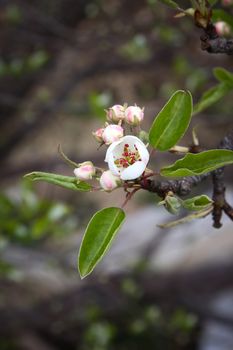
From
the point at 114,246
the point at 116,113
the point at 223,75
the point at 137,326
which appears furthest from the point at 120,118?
the point at 114,246

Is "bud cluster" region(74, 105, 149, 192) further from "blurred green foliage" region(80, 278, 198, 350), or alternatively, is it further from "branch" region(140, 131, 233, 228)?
"blurred green foliage" region(80, 278, 198, 350)

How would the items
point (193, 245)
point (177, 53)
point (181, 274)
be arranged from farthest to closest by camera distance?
point (193, 245) → point (181, 274) → point (177, 53)

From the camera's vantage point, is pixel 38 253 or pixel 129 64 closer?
pixel 38 253

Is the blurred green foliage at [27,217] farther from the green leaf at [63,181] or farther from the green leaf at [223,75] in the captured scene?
the green leaf at [63,181]

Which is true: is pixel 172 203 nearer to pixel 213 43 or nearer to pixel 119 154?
pixel 119 154

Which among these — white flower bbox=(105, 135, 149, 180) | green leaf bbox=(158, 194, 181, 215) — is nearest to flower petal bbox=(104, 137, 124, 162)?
white flower bbox=(105, 135, 149, 180)

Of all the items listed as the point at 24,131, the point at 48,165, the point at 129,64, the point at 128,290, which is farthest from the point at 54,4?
the point at 128,290

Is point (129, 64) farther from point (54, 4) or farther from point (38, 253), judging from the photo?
point (38, 253)
